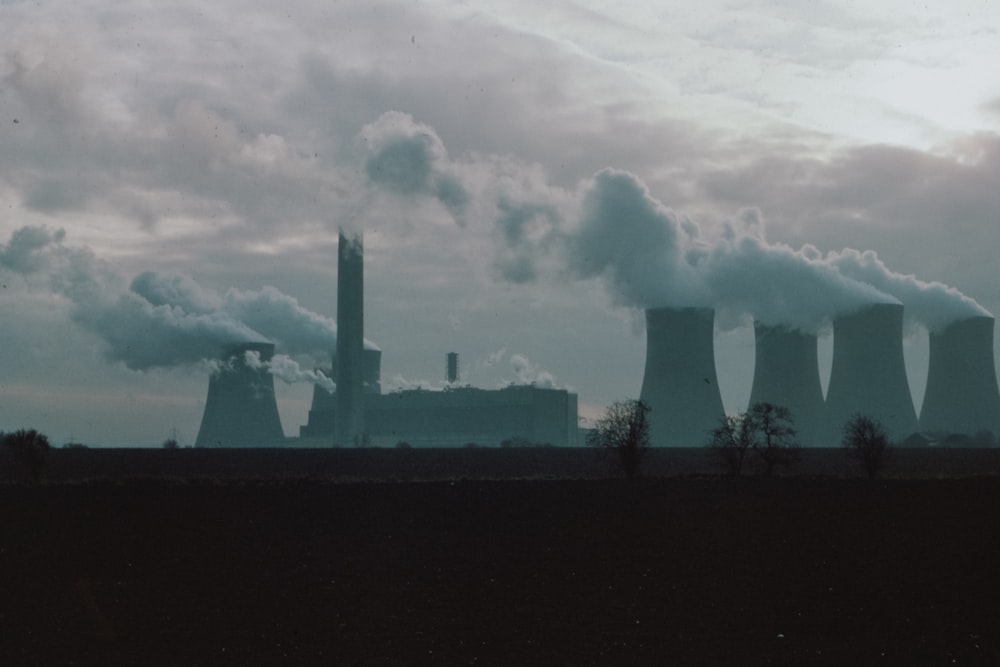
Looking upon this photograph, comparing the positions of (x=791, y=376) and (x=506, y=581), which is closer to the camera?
(x=506, y=581)

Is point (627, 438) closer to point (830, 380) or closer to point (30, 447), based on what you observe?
point (30, 447)

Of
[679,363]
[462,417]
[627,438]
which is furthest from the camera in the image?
[462,417]

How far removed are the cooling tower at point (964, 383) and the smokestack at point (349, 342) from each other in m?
43.5

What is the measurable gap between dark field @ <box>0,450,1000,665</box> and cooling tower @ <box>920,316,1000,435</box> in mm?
46031

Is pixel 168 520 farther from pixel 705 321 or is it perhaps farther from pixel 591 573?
pixel 705 321

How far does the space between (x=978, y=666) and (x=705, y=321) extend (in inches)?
2250

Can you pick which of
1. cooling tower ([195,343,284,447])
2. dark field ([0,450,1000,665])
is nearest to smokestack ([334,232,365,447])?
cooling tower ([195,343,284,447])

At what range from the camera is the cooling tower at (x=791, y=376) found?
67.6 metres

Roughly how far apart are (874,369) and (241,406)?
47.7m

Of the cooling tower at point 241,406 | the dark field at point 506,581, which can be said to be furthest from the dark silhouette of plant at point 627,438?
the cooling tower at point 241,406

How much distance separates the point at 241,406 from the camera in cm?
8875

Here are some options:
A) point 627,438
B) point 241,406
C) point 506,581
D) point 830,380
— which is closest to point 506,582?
point 506,581

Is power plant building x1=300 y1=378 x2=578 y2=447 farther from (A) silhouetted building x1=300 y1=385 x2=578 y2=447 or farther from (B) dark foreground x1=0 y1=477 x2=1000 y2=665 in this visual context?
(B) dark foreground x1=0 y1=477 x2=1000 y2=665

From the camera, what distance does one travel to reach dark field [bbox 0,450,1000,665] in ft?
34.1
